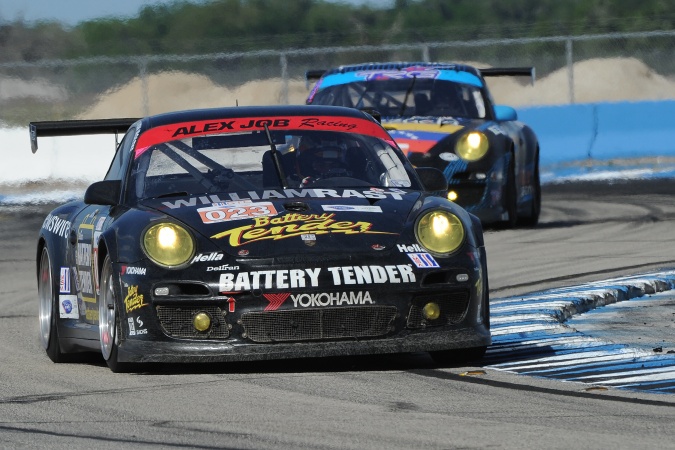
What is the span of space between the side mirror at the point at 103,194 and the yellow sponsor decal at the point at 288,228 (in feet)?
2.80

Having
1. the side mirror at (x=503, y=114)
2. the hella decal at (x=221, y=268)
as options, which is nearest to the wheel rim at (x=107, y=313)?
the hella decal at (x=221, y=268)

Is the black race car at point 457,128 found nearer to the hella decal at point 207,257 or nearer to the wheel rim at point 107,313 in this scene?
the wheel rim at point 107,313

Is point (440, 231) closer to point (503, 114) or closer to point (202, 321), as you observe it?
point (202, 321)

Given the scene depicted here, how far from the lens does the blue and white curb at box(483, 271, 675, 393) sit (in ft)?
22.5

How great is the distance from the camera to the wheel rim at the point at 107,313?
738 cm

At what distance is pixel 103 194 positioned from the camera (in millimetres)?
7875

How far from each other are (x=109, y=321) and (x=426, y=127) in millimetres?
6812

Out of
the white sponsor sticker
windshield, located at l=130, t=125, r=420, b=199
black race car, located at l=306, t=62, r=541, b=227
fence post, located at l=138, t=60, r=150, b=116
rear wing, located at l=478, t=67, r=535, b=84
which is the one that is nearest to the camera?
the white sponsor sticker

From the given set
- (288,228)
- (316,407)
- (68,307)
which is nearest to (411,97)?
(68,307)

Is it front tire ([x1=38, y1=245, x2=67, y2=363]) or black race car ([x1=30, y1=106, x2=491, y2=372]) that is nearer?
black race car ([x1=30, y1=106, x2=491, y2=372])

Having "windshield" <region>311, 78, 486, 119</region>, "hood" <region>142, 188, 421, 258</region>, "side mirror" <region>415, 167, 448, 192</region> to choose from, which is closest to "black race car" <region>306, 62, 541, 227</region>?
"windshield" <region>311, 78, 486, 119</region>

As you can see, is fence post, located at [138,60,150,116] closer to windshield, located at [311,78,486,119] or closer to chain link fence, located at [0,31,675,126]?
chain link fence, located at [0,31,675,126]

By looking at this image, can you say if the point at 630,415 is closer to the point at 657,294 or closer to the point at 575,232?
the point at 657,294

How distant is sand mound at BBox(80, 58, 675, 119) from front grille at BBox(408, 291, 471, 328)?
18.4m
